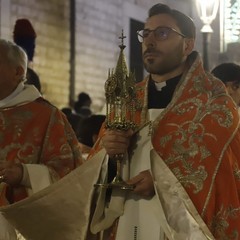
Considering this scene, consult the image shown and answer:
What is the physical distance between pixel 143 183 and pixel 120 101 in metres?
0.40

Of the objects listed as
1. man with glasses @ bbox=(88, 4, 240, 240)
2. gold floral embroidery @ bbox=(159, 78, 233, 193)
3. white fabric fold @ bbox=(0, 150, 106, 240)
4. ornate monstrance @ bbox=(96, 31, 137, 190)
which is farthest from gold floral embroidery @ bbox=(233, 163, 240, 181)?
white fabric fold @ bbox=(0, 150, 106, 240)

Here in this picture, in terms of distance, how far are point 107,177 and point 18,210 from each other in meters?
0.48

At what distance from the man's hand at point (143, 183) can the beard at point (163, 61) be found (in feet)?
1.71

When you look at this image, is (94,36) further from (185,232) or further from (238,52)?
(185,232)

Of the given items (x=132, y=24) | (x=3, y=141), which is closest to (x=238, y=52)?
(x=132, y=24)

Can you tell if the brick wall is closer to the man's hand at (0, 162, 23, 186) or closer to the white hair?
the white hair

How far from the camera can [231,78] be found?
5094 mm

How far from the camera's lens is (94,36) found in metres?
12.2

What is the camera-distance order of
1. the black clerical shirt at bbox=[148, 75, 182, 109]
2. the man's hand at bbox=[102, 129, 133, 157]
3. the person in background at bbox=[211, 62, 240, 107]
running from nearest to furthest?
the man's hand at bbox=[102, 129, 133, 157] < the black clerical shirt at bbox=[148, 75, 182, 109] < the person in background at bbox=[211, 62, 240, 107]

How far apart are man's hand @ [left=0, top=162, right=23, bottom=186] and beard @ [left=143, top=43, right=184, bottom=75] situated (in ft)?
3.35

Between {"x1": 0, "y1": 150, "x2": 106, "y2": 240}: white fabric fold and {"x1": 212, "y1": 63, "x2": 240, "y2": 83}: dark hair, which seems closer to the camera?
{"x1": 0, "y1": 150, "x2": 106, "y2": 240}: white fabric fold

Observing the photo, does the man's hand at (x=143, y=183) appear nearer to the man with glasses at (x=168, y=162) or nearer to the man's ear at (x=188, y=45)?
the man with glasses at (x=168, y=162)

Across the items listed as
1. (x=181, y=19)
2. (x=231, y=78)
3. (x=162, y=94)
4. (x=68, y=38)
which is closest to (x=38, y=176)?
(x=162, y=94)

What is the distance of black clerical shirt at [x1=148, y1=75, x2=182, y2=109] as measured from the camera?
12.3 feet
